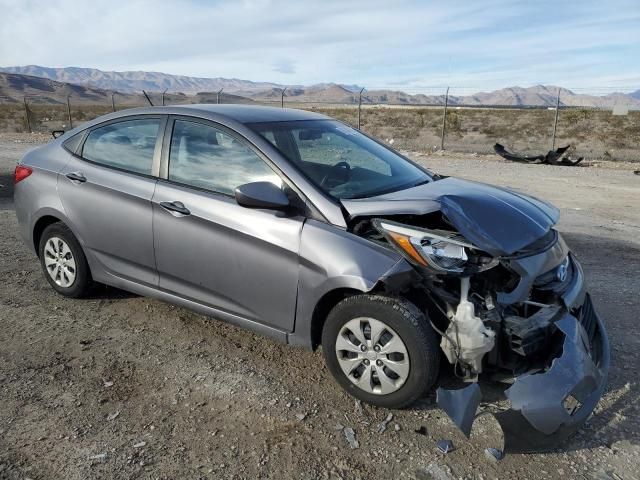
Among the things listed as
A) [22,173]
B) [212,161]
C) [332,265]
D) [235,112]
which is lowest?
[332,265]

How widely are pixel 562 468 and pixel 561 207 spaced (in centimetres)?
725

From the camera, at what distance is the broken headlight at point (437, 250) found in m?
3.05

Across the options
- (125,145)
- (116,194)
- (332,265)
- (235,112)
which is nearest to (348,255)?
(332,265)

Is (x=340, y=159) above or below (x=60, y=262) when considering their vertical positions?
above

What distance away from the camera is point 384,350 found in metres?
3.10

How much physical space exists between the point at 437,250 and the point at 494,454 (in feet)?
3.63

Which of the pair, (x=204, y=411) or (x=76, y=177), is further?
(x=76, y=177)

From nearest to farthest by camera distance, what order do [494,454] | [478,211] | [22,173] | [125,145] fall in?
[494,454] → [478,211] → [125,145] → [22,173]

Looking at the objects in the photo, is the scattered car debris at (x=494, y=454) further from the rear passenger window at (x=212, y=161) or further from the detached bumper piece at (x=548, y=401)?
the rear passenger window at (x=212, y=161)

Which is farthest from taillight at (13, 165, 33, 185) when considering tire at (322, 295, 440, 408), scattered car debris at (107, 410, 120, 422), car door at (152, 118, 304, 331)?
tire at (322, 295, 440, 408)

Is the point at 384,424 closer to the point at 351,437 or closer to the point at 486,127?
the point at 351,437

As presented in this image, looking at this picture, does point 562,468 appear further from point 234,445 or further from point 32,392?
point 32,392

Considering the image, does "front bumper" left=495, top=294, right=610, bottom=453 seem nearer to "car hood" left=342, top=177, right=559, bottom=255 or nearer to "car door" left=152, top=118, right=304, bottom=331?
"car hood" left=342, top=177, right=559, bottom=255

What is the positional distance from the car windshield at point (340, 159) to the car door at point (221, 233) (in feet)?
0.88
